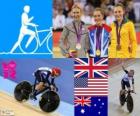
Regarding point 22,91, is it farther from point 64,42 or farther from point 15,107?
point 64,42

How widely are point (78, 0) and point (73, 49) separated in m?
0.40

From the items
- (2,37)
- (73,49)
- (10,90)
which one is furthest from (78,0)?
(10,90)

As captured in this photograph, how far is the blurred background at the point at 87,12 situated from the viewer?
323 cm

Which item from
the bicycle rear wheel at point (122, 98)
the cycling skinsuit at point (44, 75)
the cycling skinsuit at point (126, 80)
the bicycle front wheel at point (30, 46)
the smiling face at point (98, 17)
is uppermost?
the smiling face at point (98, 17)

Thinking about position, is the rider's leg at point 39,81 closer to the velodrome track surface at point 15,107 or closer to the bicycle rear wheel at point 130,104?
the velodrome track surface at point 15,107

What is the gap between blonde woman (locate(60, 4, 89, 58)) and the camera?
3315mm

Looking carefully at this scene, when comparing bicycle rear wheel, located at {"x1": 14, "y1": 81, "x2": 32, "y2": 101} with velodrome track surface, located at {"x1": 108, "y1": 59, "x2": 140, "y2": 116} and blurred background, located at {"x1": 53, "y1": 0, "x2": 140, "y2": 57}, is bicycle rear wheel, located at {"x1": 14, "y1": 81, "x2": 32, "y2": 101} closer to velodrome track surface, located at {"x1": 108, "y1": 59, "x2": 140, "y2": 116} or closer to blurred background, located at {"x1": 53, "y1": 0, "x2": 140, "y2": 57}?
blurred background, located at {"x1": 53, "y1": 0, "x2": 140, "y2": 57}

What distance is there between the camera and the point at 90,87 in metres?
3.36

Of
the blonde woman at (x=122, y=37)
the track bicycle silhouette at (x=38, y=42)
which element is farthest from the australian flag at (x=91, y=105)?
the track bicycle silhouette at (x=38, y=42)

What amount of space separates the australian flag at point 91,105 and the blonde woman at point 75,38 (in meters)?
0.36

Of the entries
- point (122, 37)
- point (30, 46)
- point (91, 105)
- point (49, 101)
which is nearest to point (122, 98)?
point (91, 105)

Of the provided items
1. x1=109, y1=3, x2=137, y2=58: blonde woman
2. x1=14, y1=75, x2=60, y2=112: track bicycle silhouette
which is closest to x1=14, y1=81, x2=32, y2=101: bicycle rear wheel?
x1=14, y1=75, x2=60, y2=112: track bicycle silhouette

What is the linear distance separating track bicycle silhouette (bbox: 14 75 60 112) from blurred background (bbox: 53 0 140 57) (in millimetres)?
313

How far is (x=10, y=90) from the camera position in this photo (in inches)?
134
